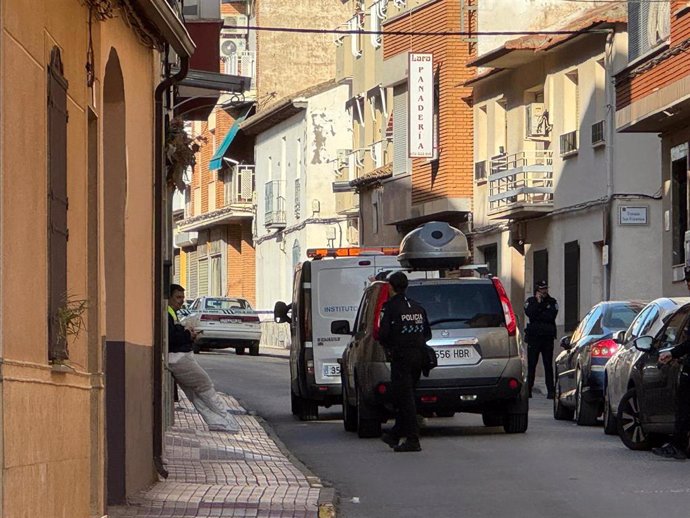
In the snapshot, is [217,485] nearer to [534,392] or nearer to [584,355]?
[584,355]

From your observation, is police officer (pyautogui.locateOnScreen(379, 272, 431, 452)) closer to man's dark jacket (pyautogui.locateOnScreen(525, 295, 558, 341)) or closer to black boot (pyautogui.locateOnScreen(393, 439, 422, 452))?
black boot (pyautogui.locateOnScreen(393, 439, 422, 452))

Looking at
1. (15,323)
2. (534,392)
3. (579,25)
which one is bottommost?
(534,392)

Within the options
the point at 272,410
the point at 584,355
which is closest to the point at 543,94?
the point at 272,410

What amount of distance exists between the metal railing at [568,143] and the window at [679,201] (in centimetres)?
608

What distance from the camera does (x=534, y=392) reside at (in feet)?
105

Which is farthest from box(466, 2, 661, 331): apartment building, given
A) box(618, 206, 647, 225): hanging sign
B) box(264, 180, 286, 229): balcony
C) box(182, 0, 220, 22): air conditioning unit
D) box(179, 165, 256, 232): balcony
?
box(179, 165, 256, 232): balcony

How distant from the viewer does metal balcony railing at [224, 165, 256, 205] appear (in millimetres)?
67938

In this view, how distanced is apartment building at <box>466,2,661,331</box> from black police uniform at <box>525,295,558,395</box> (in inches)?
243

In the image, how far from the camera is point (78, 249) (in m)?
10.6

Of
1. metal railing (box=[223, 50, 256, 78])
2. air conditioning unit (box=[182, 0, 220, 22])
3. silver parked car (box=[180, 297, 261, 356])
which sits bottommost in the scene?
silver parked car (box=[180, 297, 261, 356])

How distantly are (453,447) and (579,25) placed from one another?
64.4ft

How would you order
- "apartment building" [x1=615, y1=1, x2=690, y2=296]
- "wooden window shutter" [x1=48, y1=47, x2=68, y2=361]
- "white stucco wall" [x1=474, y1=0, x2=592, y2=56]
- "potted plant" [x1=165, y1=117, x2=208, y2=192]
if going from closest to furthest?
"wooden window shutter" [x1=48, y1=47, x2=68, y2=361]
"potted plant" [x1=165, y1=117, x2=208, y2=192]
"apartment building" [x1=615, y1=1, x2=690, y2=296]
"white stucco wall" [x1=474, y1=0, x2=592, y2=56]

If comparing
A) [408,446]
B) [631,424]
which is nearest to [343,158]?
[408,446]

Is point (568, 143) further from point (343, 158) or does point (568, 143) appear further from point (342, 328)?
point (343, 158)
